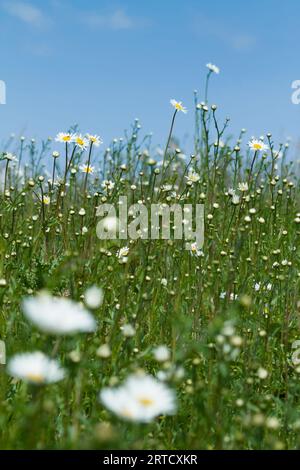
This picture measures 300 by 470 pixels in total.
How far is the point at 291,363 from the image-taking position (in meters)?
2.79

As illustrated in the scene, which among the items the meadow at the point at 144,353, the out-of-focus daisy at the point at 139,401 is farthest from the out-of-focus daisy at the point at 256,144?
the out-of-focus daisy at the point at 139,401

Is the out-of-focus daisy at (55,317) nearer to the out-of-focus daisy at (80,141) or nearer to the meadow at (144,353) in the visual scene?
the meadow at (144,353)

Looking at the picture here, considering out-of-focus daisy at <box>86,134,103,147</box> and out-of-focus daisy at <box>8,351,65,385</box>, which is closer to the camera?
out-of-focus daisy at <box>8,351,65,385</box>

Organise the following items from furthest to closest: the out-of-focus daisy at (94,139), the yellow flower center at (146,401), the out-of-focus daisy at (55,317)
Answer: the out-of-focus daisy at (94,139) → the yellow flower center at (146,401) → the out-of-focus daisy at (55,317)

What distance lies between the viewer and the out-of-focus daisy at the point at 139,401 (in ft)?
4.54

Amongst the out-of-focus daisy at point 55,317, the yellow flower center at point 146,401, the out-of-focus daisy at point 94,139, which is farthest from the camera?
the out-of-focus daisy at point 94,139

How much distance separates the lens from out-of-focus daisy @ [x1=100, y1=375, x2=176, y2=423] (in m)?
1.38

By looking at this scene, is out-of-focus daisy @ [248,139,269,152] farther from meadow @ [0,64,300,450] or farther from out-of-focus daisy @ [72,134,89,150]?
out-of-focus daisy @ [72,134,89,150]

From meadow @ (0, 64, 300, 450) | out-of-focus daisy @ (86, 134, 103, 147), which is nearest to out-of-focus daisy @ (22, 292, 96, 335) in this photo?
meadow @ (0, 64, 300, 450)

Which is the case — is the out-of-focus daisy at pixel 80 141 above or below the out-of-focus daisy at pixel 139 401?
above
